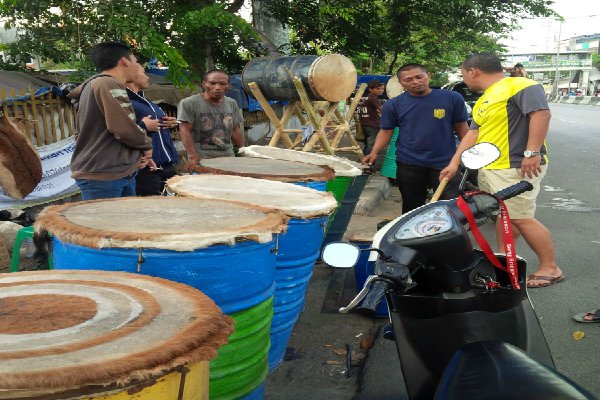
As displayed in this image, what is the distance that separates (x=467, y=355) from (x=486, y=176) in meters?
3.18

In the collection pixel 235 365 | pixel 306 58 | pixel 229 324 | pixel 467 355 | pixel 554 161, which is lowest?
pixel 554 161

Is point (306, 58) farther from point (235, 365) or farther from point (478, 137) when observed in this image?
point (235, 365)

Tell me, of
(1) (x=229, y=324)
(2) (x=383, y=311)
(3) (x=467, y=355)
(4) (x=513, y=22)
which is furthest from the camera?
(4) (x=513, y=22)

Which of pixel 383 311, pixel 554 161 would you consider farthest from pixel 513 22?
pixel 383 311

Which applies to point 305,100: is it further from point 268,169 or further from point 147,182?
point 268,169

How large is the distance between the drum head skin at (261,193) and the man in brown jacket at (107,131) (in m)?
0.55

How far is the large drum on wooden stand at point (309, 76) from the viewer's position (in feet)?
23.8

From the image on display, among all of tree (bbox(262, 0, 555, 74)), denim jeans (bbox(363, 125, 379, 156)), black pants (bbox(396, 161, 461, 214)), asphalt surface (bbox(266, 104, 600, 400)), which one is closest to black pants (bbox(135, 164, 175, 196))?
asphalt surface (bbox(266, 104, 600, 400))

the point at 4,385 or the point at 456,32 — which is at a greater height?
the point at 456,32

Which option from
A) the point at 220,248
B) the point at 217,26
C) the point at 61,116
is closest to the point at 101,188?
the point at 220,248

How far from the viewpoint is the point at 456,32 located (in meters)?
18.9

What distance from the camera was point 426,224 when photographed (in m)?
2.12

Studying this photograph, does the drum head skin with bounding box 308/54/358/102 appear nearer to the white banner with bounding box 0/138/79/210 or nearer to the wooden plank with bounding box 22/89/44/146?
the white banner with bounding box 0/138/79/210

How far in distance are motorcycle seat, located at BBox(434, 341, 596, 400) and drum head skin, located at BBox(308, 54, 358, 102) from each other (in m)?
5.66
